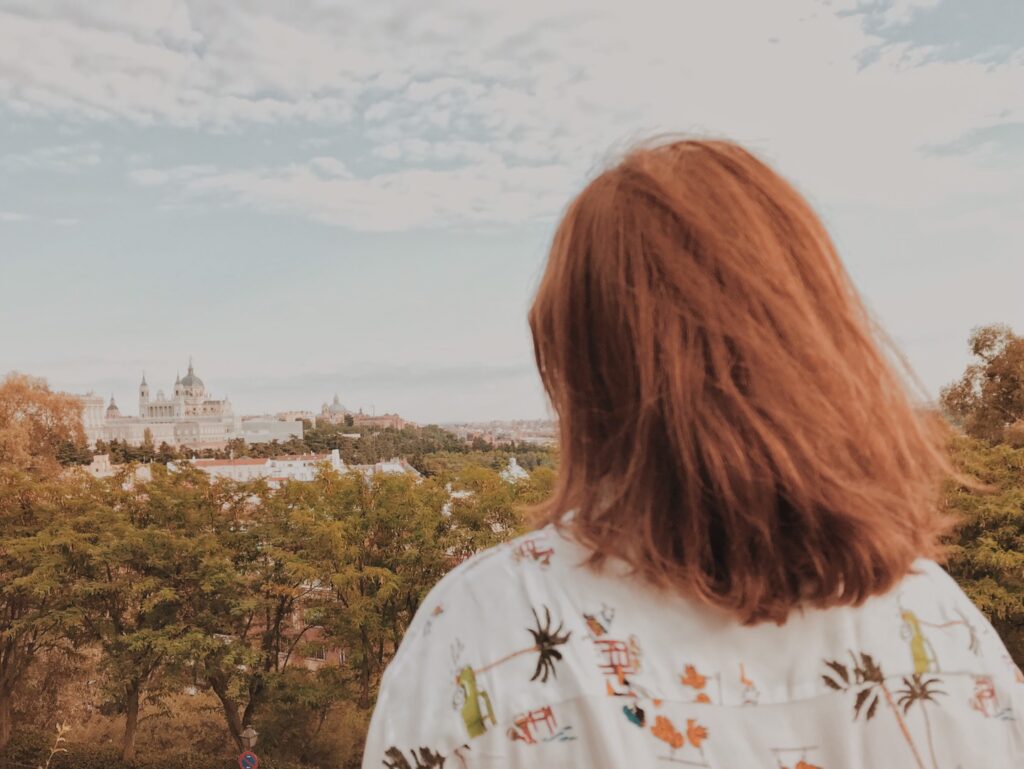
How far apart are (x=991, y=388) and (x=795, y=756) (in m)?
22.1

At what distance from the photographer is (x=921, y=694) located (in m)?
1.04

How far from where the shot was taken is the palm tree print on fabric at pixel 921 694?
1.03 m

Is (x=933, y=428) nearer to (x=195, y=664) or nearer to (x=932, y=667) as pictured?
(x=932, y=667)

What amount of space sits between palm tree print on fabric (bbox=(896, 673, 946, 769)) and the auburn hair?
0.13 m

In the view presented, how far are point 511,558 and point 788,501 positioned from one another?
343 millimetres

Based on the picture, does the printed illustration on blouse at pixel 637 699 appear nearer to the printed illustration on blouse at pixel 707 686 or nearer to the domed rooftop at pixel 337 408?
the printed illustration on blouse at pixel 707 686

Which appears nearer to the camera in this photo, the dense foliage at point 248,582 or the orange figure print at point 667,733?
the orange figure print at point 667,733

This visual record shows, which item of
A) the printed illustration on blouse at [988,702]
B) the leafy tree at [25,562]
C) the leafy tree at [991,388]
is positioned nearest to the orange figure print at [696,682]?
the printed illustration on blouse at [988,702]

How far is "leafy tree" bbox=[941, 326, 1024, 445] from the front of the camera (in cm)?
1934

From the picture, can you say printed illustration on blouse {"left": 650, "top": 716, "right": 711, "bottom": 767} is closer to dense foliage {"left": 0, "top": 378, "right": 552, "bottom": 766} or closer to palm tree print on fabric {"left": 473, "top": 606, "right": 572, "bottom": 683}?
palm tree print on fabric {"left": 473, "top": 606, "right": 572, "bottom": 683}

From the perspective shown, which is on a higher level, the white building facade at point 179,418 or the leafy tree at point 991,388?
the white building facade at point 179,418

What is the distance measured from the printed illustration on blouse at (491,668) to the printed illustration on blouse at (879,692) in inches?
13.6

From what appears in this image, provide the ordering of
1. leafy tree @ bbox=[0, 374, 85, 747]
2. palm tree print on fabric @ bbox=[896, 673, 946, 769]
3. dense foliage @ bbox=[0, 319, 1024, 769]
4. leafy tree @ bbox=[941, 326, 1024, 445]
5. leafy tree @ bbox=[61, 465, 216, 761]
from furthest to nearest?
leafy tree @ bbox=[941, 326, 1024, 445] < leafy tree @ bbox=[0, 374, 85, 747] < leafy tree @ bbox=[61, 465, 216, 761] < dense foliage @ bbox=[0, 319, 1024, 769] < palm tree print on fabric @ bbox=[896, 673, 946, 769]

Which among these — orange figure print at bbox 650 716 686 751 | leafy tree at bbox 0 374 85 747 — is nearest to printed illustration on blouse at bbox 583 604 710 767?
orange figure print at bbox 650 716 686 751
